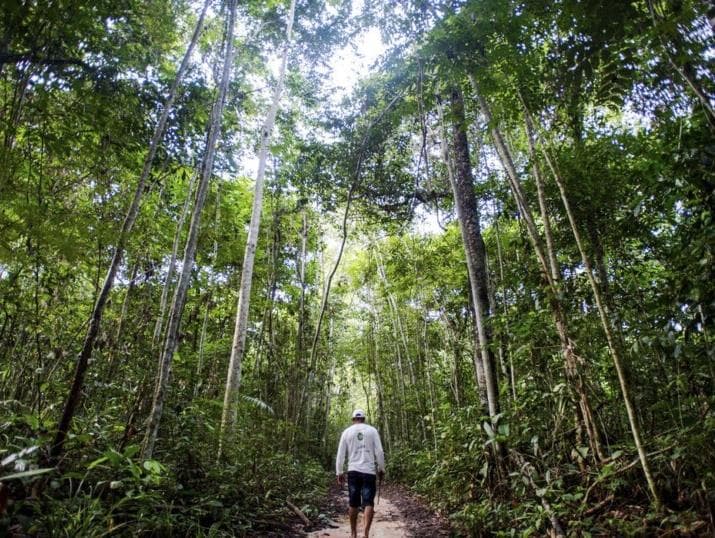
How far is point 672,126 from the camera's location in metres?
3.01

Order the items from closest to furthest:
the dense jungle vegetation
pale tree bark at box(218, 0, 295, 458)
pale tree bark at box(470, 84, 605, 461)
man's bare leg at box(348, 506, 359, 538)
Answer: the dense jungle vegetation < pale tree bark at box(470, 84, 605, 461) < man's bare leg at box(348, 506, 359, 538) < pale tree bark at box(218, 0, 295, 458)

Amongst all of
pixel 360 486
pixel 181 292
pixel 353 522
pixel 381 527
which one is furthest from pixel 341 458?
pixel 181 292

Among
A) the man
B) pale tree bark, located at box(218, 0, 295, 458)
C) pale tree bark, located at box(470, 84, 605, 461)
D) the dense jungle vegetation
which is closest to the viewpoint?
the dense jungle vegetation

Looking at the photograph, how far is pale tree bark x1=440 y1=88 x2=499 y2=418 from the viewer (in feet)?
16.7

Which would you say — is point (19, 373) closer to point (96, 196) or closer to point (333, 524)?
point (96, 196)

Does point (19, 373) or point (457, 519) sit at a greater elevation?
point (19, 373)

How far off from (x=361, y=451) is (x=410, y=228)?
17.3ft

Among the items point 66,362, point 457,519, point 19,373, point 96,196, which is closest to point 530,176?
point 457,519

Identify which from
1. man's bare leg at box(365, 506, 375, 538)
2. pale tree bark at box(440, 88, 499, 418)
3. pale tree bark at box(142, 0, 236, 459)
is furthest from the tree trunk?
pale tree bark at box(142, 0, 236, 459)

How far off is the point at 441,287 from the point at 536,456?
6.71 metres

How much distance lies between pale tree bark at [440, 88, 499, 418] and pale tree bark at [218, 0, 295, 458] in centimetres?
372

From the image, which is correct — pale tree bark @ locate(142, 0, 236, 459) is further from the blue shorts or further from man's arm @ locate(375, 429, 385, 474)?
man's arm @ locate(375, 429, 385, 474)

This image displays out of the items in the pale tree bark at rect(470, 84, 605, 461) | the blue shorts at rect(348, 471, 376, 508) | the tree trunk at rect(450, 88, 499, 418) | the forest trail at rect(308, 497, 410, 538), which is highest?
the tree trunk at rect(450, 88, 499, 418)

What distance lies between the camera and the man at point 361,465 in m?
5.30
